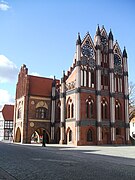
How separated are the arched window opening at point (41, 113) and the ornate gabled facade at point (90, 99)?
46 centimetres

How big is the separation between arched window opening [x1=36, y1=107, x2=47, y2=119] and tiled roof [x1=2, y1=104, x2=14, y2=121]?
24754 mm

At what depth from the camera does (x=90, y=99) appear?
44.1 m

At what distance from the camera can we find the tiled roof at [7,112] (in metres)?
73.2

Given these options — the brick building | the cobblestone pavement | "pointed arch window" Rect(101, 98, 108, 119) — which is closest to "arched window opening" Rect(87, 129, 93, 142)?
"pointed arch window" Rect(101, 98, 108, 119)

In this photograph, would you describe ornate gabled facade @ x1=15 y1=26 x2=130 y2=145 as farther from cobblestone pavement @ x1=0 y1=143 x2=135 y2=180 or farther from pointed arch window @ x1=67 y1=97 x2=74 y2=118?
cobblestone pavement @ x1=0 y1=143 x2=135 y2=180

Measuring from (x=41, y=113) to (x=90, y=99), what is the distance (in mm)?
12034

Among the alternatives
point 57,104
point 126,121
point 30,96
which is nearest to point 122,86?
point 126,121

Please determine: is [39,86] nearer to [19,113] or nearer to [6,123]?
[19,113]

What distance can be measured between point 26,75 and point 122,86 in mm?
19165

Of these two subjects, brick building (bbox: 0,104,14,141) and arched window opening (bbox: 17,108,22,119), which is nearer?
arched window opening (bbox: 17,108,22,119)

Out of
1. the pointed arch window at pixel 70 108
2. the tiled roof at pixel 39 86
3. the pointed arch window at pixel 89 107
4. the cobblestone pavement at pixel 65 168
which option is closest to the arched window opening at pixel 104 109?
the pointed arch window at pixel 89 107

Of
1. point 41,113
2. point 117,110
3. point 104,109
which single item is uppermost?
point 104,109

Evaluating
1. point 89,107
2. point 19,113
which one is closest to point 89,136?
point 89,107

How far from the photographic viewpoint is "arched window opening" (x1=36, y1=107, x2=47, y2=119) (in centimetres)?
5059
